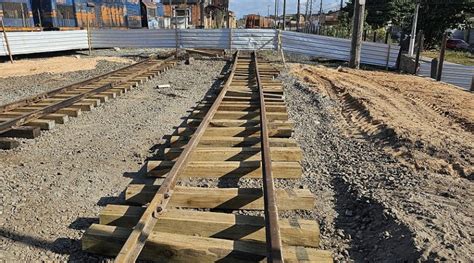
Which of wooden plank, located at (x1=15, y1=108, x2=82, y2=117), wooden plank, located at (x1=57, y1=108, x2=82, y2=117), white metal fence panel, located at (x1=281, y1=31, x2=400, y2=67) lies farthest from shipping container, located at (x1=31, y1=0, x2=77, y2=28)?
wooden plank, located at (x1=57, y1=108, x2=82, y2=117)

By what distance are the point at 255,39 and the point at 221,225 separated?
68.1 feet

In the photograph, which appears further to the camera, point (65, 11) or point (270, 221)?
point (65, 11)

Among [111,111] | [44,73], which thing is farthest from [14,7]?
[111,111]

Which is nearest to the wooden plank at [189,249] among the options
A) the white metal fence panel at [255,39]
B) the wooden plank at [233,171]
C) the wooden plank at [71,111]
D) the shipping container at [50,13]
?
the wooden plank at [233,171]

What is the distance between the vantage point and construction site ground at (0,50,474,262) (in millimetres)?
3770

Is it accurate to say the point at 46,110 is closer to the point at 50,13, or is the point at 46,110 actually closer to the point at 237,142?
the point at 237,142

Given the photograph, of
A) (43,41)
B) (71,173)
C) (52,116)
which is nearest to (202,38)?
(43,41)

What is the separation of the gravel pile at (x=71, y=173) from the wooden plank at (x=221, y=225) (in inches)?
17.7

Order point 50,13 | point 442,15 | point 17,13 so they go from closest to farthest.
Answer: point 17,13 < point 50,13 < point 442,15

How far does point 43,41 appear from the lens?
72.7 feet

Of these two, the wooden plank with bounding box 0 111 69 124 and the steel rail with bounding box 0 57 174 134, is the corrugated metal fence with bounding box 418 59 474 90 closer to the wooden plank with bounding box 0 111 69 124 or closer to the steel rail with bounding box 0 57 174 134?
the steel rail with bounding box 0 57 174 134

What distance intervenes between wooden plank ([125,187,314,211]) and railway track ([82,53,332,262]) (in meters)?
0.01

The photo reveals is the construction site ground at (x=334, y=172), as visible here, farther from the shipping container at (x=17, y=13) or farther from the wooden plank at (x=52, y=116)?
the shipping container at (x=17, y=13)

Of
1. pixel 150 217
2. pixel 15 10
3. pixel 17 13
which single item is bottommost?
pixel 150 217
